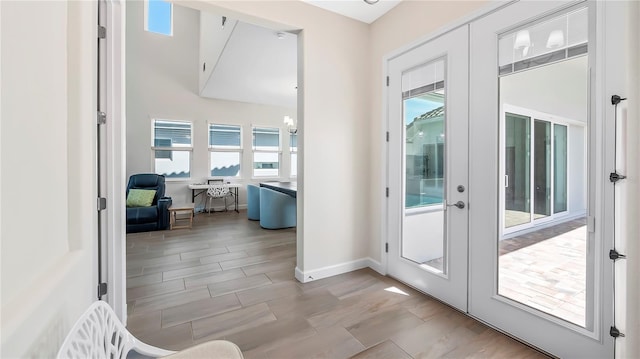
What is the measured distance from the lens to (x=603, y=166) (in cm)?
A: 146

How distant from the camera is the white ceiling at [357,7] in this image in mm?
2723

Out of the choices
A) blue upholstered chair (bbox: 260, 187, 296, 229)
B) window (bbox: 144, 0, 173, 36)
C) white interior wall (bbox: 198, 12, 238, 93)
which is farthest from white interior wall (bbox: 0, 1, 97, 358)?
window (bbox: 144, 0, 173, 36)

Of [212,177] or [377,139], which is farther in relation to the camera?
[212,177]

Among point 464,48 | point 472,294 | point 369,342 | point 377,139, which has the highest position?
point 464,48

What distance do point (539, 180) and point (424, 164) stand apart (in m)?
0.90

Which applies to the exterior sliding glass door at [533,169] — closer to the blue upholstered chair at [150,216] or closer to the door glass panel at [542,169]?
the door glass panel at [542,169]

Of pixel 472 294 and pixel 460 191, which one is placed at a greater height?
pixel 460 191

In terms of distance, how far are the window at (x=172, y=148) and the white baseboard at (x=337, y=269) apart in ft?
17.4

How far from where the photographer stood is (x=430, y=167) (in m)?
2.50

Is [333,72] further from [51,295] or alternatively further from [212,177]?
[212,177]

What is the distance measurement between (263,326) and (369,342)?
79 cm

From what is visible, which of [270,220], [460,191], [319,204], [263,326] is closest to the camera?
[263,326]

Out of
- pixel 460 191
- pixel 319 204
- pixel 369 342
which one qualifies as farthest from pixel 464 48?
pixel 369 342

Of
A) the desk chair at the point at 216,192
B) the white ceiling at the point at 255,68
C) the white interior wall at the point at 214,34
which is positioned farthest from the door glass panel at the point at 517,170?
the desk chair at the point at 216,192
